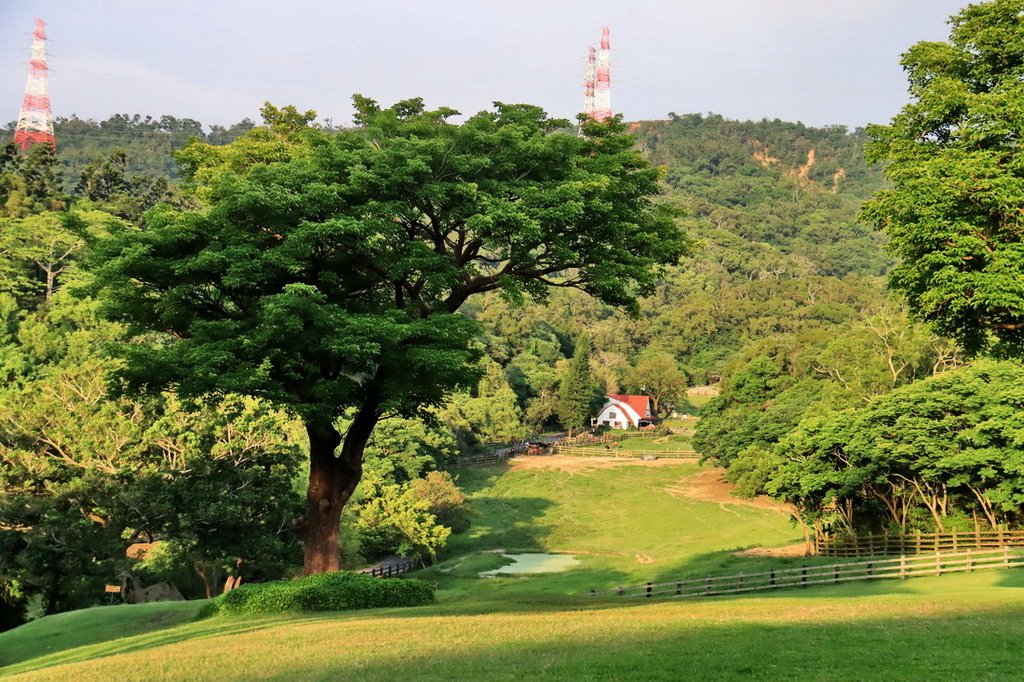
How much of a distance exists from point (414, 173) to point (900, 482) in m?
29.4

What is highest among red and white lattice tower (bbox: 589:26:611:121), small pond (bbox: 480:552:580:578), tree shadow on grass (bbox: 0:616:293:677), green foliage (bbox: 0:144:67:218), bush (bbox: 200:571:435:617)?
red and white lattice tower (bbox: 589:26:611:121)

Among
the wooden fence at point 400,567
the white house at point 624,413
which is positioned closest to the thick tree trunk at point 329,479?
the wooden fence at point 400,567

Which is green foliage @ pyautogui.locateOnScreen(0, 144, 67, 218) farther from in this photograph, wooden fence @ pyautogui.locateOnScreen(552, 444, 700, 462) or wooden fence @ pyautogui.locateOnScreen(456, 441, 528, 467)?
wooden fence @ pyautogui.locateOnScreen(552, 444, 700, 462)

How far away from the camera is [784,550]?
42.4 metres

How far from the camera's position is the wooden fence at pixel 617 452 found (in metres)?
90.6

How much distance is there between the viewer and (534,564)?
5194 centimetres

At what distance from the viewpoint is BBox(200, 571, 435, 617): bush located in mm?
20062

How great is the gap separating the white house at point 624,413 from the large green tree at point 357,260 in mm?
94229

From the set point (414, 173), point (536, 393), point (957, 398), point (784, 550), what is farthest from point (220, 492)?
point (536, 393)

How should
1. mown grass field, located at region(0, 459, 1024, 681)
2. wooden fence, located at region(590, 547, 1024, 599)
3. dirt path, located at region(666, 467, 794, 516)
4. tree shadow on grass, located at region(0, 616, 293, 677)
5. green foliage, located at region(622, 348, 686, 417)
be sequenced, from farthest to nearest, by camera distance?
green foliage, located at region(622, 348, 686, 417) → dirt path, located at region(666, 467, 794, 516) → wooden fence, located at region(590, 547, 1024, 599) → tree shadow on grass, located at region(0, 616, 293, 677) → mown grass field, located at region(0, 459, 1024, 681)

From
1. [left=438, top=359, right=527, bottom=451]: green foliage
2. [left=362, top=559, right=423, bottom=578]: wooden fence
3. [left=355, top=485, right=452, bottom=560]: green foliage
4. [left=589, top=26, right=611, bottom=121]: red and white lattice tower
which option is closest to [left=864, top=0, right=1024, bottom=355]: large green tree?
[left=362, top=559, right=423, bottom=578]: wooden fence

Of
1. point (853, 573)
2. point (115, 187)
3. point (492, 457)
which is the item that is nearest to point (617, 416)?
point (492, 457)

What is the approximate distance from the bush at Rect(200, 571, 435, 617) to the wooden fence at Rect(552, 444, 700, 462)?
232ft

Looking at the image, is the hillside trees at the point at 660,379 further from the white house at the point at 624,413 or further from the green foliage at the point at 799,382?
the green foliage at the point at 799,382
